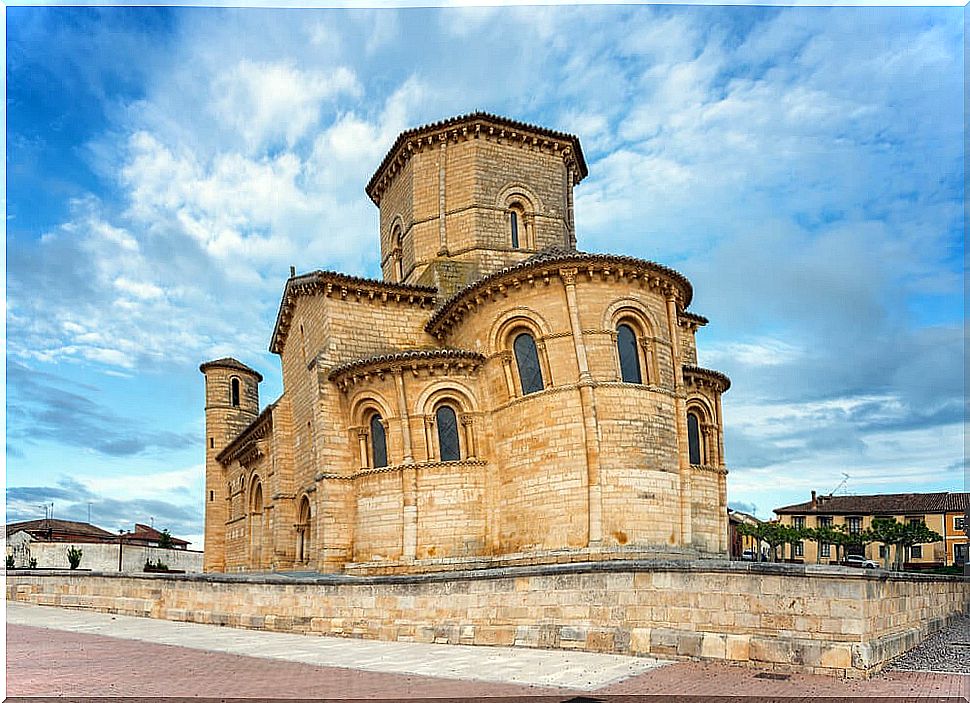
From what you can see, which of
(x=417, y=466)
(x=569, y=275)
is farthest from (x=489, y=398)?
(x=569, y=275)

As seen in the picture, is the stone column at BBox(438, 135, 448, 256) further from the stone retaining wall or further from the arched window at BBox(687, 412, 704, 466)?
the stone retaining wall

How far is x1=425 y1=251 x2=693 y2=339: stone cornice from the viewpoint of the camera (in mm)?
22375

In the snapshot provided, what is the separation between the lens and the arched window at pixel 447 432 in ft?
79.0

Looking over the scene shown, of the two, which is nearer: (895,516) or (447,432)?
(447,432)

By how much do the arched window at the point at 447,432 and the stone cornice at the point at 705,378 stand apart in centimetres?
772

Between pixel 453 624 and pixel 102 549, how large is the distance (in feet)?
158

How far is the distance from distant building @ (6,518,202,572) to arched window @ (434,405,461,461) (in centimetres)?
2689

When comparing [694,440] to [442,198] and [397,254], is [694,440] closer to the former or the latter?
[442,198]

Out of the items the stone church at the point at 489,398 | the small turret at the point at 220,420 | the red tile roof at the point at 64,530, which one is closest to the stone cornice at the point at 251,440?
the stone church at the point at 489,398

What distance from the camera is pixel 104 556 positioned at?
55344 mm

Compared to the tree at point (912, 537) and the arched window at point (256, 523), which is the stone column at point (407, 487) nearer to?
the arched window at point (256, 523)

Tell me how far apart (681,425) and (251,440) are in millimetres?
18625

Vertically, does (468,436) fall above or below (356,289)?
below

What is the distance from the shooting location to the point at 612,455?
21188 millimetres
